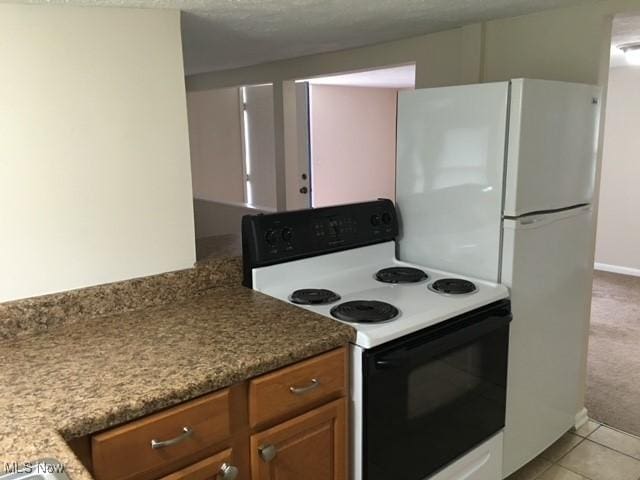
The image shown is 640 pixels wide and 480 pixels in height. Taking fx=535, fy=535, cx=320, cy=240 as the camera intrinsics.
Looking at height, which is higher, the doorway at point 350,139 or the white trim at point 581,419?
the doorway at point 350,139

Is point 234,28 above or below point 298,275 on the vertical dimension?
above

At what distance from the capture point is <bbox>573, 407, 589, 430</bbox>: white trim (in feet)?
8.52

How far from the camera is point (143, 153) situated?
1.76 metres

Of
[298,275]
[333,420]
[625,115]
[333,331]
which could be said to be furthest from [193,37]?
[625,115]

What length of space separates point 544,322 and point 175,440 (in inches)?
62.1

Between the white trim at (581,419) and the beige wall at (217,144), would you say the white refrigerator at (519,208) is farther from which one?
the beige wall at (217,144)

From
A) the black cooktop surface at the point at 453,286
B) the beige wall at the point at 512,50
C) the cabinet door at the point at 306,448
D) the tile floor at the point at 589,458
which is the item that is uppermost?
the beige wall at the point at 512,50

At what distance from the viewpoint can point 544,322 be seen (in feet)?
7.20

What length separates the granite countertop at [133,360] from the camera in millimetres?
1110

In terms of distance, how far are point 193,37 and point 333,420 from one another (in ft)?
5.89

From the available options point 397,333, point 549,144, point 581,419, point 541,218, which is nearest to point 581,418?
point 581,419

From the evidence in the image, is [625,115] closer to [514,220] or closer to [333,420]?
[514,220]

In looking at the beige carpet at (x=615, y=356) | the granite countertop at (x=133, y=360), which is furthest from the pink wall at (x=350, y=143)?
the granite countertop at (x=133, y=360)

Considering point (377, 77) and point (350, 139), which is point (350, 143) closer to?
point (350, 139)
